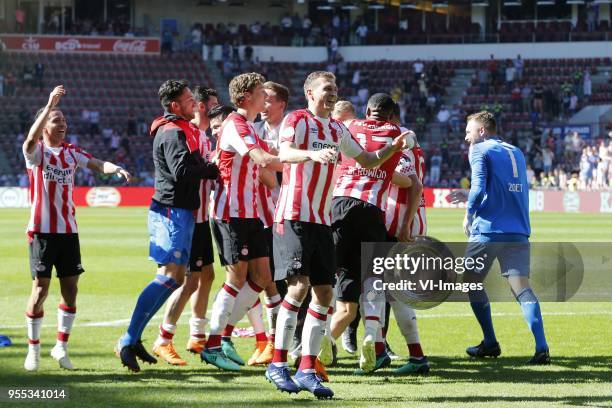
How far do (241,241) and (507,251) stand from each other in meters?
2.33

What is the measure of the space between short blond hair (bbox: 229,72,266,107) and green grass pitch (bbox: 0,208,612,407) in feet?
7.18

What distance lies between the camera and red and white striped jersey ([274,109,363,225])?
24.4 feet

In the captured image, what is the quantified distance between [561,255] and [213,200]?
8400mm

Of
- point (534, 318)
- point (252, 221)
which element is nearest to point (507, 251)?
point (534, 318)

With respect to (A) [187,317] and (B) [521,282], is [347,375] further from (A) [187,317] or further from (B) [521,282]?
(A) [187,317]

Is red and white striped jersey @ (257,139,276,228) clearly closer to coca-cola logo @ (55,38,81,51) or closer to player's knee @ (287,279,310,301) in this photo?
player's knee @ (287,279,310,301)

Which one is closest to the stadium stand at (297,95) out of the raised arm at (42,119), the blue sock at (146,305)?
the blue sock at (146,305)

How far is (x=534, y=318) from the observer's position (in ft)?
28.9

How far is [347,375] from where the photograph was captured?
8328 mm

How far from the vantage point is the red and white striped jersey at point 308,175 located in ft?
24.4

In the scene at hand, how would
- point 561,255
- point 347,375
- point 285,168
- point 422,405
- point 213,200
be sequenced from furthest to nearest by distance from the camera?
1. point 561,255
2. point 213,200
3. point 347,375
4. point 285,168
5. point 422,405

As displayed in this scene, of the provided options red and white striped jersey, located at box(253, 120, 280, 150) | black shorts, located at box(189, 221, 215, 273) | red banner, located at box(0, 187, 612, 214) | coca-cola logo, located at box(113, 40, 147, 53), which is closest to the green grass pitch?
black shorts, located at box(189, 221, 215, 273)

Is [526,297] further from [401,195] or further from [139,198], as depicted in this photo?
[139,198]

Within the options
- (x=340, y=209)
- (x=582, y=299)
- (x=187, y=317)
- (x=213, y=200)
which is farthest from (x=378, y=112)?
(x=582, y=299)
